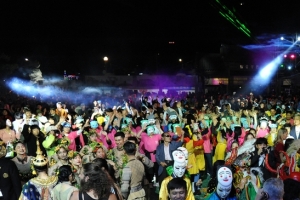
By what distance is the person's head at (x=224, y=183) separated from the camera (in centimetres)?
491

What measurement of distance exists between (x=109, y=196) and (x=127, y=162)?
2068 mm

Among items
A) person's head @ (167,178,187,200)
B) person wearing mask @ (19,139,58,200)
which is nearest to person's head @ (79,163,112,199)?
person's head @ (167,178,187,200)

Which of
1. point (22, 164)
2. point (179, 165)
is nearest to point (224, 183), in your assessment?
point (179, 165)

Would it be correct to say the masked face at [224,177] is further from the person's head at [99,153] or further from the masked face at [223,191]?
the person's head at [99,153]

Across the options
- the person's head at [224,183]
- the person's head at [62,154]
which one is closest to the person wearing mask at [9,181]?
the person's head at [62,154]

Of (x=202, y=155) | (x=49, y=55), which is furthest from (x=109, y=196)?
(x=49, y=55)

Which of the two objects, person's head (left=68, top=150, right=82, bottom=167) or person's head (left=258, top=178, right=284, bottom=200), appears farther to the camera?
person's head (left=68, top=150, right=82, bottom=167)

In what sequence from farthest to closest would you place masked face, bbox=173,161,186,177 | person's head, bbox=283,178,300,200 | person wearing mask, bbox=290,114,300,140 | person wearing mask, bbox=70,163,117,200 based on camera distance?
person wearing mask, bbox=290,114,300,140 < masked face, bbox=173,161,186,177 < person's head, bbox=283,178,300,200 < person wearing mask, bbox=70,163,117,200

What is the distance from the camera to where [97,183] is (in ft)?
14.1

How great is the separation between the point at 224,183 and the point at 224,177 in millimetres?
66

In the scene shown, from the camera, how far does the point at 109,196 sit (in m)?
4.29

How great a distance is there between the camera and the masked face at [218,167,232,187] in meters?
4.93

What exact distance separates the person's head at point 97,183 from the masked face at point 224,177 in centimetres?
130

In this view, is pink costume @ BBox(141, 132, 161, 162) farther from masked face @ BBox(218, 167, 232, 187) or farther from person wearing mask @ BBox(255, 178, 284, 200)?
person wearing mask @ BBox(255, 178, 284, 200)
